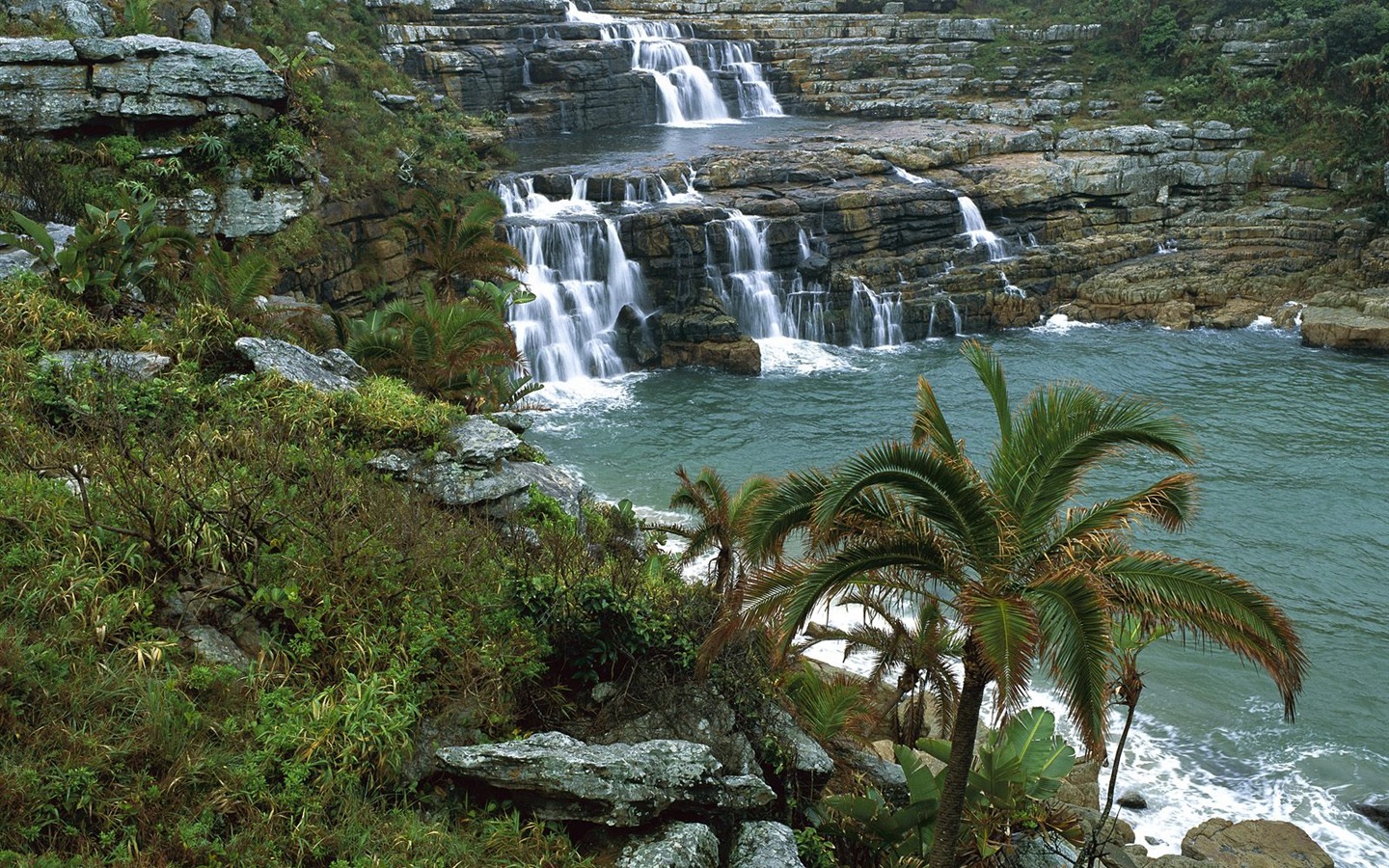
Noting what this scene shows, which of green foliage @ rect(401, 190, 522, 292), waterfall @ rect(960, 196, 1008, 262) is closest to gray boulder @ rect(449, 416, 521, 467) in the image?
green foliage @ rect(401, 190, 522, 292)

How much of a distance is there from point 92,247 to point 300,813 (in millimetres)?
8620

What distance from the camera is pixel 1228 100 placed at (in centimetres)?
3734

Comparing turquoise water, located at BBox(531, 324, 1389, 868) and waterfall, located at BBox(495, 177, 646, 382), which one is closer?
turquoise water, located at BBox(531, 324, 1389, 868)

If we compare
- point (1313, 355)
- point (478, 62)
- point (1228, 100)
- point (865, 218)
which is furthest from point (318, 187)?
point (1228, 100)

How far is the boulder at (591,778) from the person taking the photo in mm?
6555

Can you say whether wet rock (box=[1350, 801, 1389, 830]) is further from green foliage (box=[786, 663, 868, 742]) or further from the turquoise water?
green foliage (box=[786, 663, 868, 742])

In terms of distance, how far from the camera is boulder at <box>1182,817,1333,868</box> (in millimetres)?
10664

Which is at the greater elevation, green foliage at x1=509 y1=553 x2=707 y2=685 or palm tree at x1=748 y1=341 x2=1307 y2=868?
palm tree at x1=748 y1=341 x2=1307 y2=868

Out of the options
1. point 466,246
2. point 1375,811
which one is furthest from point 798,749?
point 466,246

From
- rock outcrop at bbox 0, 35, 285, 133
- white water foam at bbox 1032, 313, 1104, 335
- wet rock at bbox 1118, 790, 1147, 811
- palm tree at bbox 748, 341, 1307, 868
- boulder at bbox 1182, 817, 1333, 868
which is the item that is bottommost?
wet rock at bbox 1118, 790, 1147, 811

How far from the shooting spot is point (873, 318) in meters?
29.1

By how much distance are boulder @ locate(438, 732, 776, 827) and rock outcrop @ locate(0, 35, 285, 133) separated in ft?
57.7

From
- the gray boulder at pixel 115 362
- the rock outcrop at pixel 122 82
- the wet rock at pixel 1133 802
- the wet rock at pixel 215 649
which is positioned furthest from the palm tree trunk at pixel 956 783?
the rock outcrop at pixel 122 82

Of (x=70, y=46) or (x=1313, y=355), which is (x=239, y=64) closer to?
(x=70, y=46)
